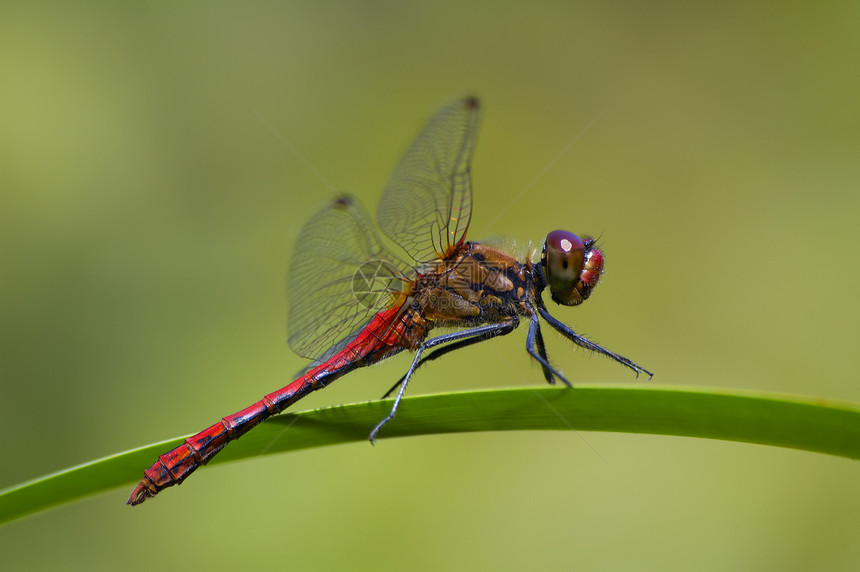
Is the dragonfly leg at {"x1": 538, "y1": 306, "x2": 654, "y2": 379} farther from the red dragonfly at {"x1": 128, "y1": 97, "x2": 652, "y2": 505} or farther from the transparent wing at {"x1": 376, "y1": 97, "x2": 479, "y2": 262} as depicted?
the transparent wing at {"x1": 376, "y1": 97, "x2": 479, "y2": 262}

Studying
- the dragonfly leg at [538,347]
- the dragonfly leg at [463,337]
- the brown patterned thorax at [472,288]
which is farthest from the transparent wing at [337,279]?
the dragonfly leg at [538,347]

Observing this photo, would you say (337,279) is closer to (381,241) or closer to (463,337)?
(381,241)

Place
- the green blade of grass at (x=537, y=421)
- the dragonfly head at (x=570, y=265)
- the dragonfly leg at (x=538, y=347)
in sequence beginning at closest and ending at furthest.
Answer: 1. the green blade of grass at (x=537, y=421)
2. the dragonfly leg at (x=538, y=347)
3. the dragonfly head at (x=570, y=265)

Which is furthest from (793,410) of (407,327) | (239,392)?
(239,392)

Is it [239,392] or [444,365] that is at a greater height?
[444,365]

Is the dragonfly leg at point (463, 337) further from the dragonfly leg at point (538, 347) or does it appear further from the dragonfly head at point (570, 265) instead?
the dragonfly head at point (570, 265)

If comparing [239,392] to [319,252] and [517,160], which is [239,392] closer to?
[319,252]

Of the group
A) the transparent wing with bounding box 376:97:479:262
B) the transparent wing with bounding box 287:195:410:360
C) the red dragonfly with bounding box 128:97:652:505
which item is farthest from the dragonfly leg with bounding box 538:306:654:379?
the transparent wing with bounding box 287:195:410:360
